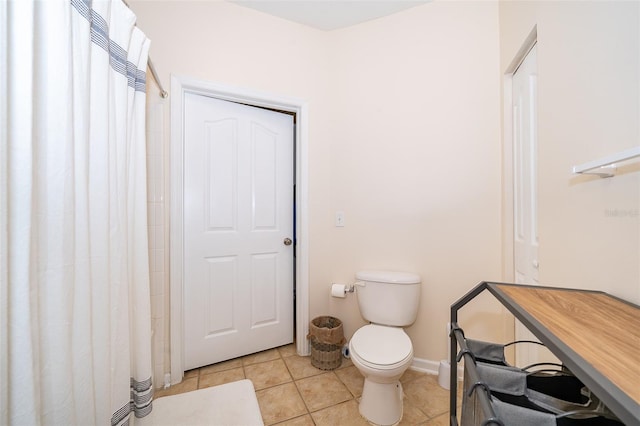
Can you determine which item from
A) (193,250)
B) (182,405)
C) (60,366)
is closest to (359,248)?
(193,250)

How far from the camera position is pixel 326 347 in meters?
1.80

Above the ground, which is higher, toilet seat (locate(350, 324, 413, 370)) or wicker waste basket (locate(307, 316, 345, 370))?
toilet seat (locate(350, 324, 413, 370))

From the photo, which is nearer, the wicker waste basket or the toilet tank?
the toilet tank

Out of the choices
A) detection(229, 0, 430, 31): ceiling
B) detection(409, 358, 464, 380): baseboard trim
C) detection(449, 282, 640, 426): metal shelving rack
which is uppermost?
detection(229, 0, 430, 31): ceiling

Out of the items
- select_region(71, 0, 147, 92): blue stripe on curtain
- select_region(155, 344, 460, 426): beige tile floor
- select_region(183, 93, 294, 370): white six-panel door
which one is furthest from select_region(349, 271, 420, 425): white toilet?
select_region(71, 0, 147, 92): blue stripe on curtain

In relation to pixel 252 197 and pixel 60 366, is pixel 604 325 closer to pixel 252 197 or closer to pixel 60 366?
pixel 60 366

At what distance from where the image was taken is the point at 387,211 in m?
1.88

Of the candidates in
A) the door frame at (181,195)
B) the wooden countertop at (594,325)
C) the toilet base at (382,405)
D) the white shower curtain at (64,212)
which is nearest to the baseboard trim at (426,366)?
the toilet base at (382,405)

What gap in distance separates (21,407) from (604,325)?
1221 millimetres

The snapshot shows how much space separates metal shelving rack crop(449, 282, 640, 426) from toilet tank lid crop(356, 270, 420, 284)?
0.89 metres

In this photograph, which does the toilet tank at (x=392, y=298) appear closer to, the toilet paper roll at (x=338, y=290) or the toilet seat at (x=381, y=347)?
the toilet seat at (x=381, y=347)

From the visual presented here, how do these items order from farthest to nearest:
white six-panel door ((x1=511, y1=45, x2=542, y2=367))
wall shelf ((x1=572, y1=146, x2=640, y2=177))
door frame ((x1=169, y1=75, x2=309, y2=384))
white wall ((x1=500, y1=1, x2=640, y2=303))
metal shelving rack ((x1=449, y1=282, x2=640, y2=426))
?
door frame ((x1=169, y1=75, x2=309, y2=384)) → white six-panel door ((x1=511, y1=45, x2=542, y2=367)) → white wall ((x1=500, y1=1, x2=640, y2=303)) → wall shelf ((x1=572, y1=146, x2=640, y2=177)) → metal shelving rack ((x1=449, y1=282, x2=640, y2=426))

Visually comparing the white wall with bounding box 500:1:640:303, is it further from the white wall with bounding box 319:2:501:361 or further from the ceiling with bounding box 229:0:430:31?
the ceiling with bounding box 229:0:430:31

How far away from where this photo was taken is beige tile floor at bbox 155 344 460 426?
1387mm
